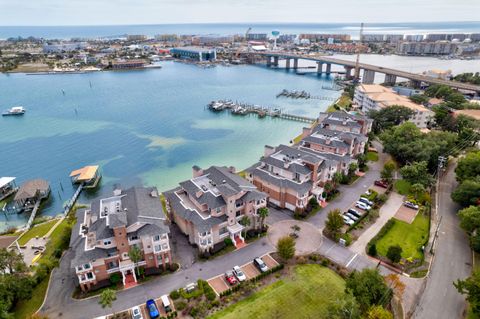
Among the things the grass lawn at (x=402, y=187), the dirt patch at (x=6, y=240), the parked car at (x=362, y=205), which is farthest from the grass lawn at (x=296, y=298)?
the dirt patch at (x=6, y=240)

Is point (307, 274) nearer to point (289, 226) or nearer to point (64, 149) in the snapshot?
point (289, 226)

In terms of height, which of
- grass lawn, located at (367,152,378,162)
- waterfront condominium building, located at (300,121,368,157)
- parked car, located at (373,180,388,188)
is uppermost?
waterfront condominium building, located at (300,121,368,157)

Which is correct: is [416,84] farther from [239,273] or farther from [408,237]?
[239,273]

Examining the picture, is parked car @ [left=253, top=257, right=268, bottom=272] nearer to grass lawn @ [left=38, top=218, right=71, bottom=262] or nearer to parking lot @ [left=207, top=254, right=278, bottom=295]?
parking lot @ [left=207, top=254, right=278, bottom=295]

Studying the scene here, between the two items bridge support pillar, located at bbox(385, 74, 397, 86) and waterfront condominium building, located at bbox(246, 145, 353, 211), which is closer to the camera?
waterfront condominium building, located at bbox(246, 145, 353, 211)

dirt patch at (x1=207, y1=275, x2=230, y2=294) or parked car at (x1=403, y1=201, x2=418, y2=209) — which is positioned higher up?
parked car at (x1=403, y1=201, x2=418, y2=209)

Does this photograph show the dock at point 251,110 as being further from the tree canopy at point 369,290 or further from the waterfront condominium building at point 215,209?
the tree canopy at point 369,290

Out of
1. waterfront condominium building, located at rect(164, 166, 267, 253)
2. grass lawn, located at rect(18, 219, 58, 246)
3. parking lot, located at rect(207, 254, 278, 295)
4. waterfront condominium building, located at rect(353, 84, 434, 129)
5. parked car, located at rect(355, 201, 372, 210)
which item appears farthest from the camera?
waterfront condominium building, located at rect(353, 84, 434, 129)

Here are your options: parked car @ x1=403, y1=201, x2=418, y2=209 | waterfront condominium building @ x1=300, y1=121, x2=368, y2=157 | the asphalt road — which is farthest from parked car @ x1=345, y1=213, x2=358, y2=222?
waterfront condominium building @ x1=300, y1=121, x2=368, y2=157

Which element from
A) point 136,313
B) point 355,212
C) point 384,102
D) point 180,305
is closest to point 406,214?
point 355,212

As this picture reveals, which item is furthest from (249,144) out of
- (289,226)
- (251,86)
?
(251,86)
